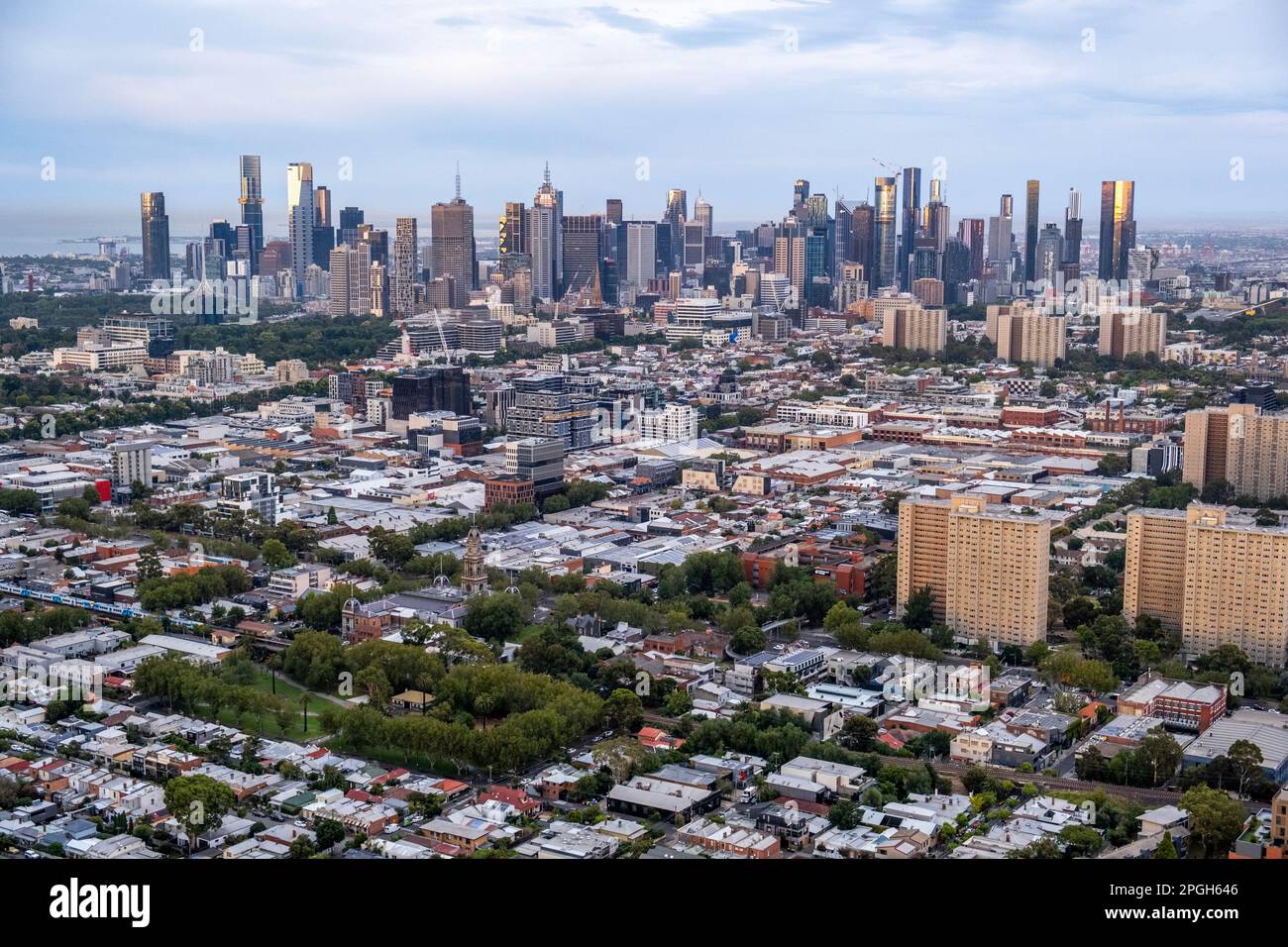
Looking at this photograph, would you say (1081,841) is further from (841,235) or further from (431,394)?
(841,235)

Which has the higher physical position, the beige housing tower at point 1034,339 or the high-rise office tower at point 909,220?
→ the high-rise office tower at point 909,220

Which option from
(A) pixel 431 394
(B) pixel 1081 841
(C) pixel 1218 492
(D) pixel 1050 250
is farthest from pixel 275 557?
(D) pixel 1050 250

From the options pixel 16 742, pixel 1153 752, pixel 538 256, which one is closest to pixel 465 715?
pixel 16 742

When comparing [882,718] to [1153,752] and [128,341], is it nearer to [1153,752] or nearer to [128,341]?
[1153,752]

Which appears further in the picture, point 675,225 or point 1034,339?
point 675,225

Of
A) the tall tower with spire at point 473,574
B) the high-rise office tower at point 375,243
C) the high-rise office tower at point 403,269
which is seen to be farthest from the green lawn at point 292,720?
the high-rise office tower at point 375,243

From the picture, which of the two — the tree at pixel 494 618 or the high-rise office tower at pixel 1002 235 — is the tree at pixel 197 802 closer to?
the tree at pixel 494 618

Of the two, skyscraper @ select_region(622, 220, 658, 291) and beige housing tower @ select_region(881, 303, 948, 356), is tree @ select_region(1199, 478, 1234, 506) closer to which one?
beige housing tower @ select_region(881, 303, 948, 356)
